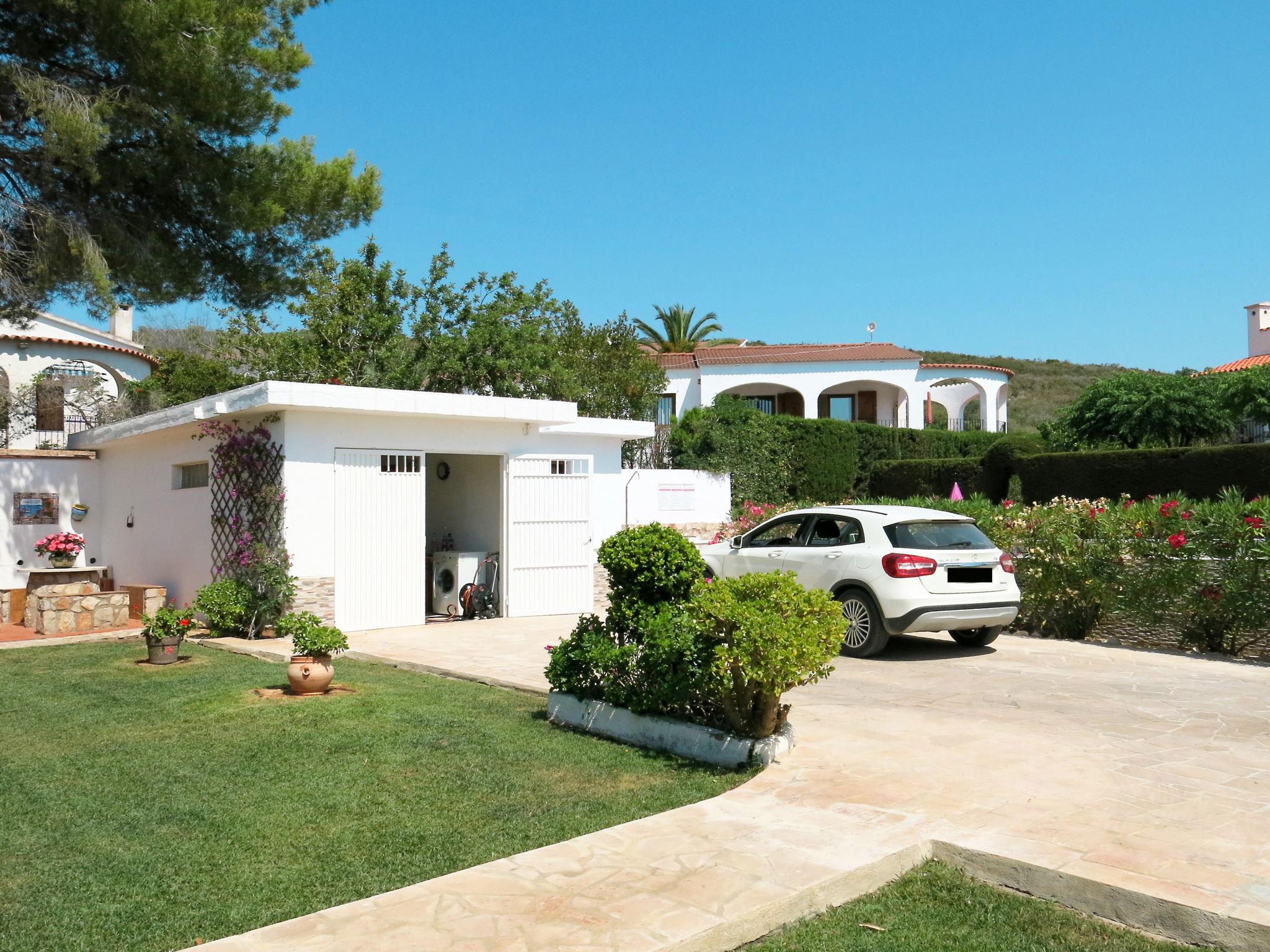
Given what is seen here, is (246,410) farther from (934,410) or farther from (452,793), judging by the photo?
(934,410)

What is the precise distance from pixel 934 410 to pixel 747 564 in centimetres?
3760

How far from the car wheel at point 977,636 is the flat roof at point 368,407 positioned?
570 cm

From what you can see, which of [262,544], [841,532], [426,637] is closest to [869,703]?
[841,532]

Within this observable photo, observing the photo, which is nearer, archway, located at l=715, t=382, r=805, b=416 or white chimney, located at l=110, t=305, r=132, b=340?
white chimney, located at l=110, t=305, r=132, b=340

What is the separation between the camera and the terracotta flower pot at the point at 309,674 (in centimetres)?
811

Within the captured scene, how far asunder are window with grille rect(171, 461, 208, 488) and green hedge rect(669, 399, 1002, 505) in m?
12.8

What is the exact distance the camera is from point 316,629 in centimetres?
830

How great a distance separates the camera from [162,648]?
9844mm

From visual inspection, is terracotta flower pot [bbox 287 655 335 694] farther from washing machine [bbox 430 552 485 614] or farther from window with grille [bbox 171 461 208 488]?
window with grille [bbox 171 461 208 488]

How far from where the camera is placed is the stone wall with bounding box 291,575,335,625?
470 inches

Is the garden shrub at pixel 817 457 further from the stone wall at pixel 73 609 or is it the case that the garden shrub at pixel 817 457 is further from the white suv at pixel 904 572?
the stone wall at pixel 73 609

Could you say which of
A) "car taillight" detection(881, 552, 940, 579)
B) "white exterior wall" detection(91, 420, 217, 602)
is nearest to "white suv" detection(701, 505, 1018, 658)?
"car taillight" detection(881, 552, 940, 579)

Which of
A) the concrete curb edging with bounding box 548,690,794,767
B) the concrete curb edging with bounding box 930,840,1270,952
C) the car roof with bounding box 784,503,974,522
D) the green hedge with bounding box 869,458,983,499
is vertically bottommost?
the concrete curb edging with bounding box 930,840,1270,952

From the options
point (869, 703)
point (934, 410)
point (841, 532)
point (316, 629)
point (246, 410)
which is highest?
point (934, 410)
